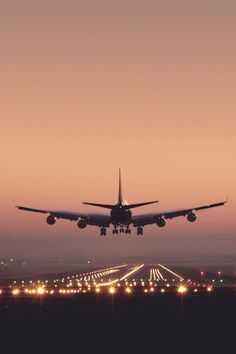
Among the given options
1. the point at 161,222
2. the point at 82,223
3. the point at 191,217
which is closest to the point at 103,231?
the point at 82,223

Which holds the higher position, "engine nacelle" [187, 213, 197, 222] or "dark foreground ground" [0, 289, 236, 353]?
"engine nacelle" [187, 213, 197, 222]

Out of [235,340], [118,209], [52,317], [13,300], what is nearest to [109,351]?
[235,340]

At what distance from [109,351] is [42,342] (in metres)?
5.32

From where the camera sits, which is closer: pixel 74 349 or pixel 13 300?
pixel 74 349

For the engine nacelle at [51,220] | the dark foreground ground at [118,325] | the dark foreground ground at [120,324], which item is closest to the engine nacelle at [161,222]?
the engine nacelle at [51,220]

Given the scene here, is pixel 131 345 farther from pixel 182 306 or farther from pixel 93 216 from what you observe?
pixel 93 216

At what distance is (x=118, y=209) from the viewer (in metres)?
99.2

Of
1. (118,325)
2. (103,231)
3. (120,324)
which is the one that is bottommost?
(118,325)

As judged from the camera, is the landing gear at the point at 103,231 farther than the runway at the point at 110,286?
Yes

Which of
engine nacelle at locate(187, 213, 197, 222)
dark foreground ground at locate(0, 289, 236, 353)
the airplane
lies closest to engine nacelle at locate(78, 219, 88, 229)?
the airplane

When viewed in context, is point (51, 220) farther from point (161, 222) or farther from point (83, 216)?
point (161, 222)

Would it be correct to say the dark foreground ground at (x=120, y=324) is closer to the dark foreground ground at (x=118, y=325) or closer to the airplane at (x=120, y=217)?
the dark foreground ground at (x=118, y=325)

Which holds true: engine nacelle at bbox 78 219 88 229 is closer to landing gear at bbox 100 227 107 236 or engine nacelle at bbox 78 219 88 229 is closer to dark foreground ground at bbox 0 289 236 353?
landing gear at bbox 100 227 107 236

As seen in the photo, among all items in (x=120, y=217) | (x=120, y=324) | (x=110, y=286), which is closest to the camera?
(x=120, y=324)
